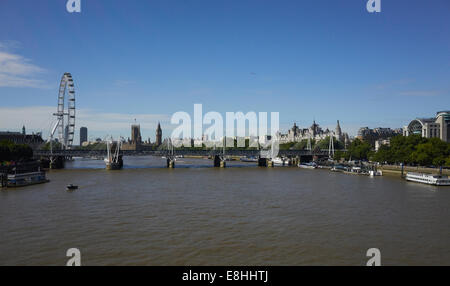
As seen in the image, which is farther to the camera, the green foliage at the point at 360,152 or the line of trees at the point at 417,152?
the green foliage at the point at 360,152

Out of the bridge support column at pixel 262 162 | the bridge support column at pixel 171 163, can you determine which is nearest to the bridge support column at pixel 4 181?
the bridge support column at pixel 171 163

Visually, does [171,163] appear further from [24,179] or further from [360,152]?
[360,152]

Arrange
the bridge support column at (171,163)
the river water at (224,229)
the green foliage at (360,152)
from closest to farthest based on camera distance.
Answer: the river water at (224,229) → the bridge support column at (171,163) → the green foliage at (360,152)

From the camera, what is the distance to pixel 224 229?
22.1 m

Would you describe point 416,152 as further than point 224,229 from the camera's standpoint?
Yes

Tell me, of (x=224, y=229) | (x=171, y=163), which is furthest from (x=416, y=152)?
(x=224, y=229)

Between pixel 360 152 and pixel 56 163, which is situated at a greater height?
pixel 360 152

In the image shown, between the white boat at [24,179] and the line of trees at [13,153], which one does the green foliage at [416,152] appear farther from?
the line of trees at [13,153]

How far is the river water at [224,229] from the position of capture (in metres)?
17.1

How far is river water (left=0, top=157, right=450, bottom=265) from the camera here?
17078mm

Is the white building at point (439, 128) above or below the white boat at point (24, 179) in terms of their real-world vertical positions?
above
